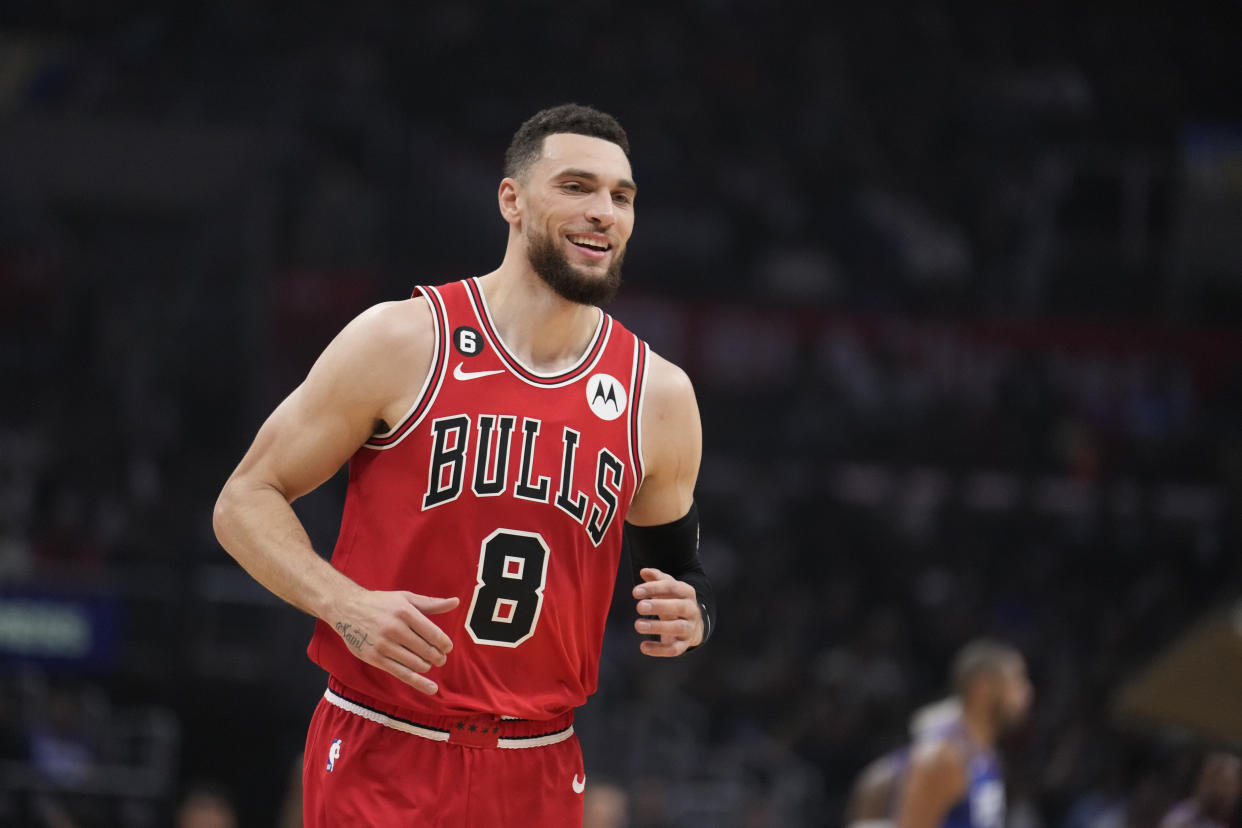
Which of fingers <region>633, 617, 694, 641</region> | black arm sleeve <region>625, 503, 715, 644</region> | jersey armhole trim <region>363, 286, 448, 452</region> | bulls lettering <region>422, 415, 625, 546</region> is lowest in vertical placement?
fingers <region>633, 617, 694, 641</region>

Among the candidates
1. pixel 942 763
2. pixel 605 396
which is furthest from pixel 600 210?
pixel 942 763

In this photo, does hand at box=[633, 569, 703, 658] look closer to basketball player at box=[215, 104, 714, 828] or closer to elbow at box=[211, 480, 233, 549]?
basketball player at box=[215, 104, 714, 828]

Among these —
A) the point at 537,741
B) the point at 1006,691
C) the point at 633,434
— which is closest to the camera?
the point at 537,741

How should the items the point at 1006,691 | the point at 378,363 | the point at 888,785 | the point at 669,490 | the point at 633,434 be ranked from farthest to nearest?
the point at 888,785 < the point at 1006,691 < the point at 669,490 < the point at 633,434 < the point at 378,363

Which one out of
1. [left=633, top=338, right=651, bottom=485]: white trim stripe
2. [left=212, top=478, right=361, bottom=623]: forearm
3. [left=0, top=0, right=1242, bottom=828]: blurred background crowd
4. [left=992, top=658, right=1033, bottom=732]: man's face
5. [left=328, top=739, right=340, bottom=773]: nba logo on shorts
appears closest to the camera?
[left=212, top=478, right=361, bottom=623]: forearm

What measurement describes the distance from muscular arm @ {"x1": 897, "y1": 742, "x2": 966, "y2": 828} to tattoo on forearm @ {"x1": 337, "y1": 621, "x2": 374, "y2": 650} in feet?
13.6

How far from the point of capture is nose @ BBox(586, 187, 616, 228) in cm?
341

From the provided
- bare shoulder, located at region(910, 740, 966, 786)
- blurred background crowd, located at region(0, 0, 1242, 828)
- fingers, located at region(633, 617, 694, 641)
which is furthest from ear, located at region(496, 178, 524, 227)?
blurred background crowd, located at region(0, 0, 1242, 828)

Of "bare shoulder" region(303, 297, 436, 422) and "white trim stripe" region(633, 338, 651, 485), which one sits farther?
"white trim stripe" region(633, 338, 651, 485)

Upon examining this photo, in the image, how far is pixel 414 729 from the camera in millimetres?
3285

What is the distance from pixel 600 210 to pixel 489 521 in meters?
0.72

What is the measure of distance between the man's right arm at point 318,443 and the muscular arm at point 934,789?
4005 millimetres

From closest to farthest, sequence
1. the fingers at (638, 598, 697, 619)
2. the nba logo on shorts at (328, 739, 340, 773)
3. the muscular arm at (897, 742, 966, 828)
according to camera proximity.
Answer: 1. the fingers at (638, 598, 697, 619)
2. the nba logo on shorts at (328, 739, 340, 773)
3. the muscular arm at (897, 742, 966, 828)

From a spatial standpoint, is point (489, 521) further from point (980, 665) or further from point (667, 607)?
point (980, 665)
